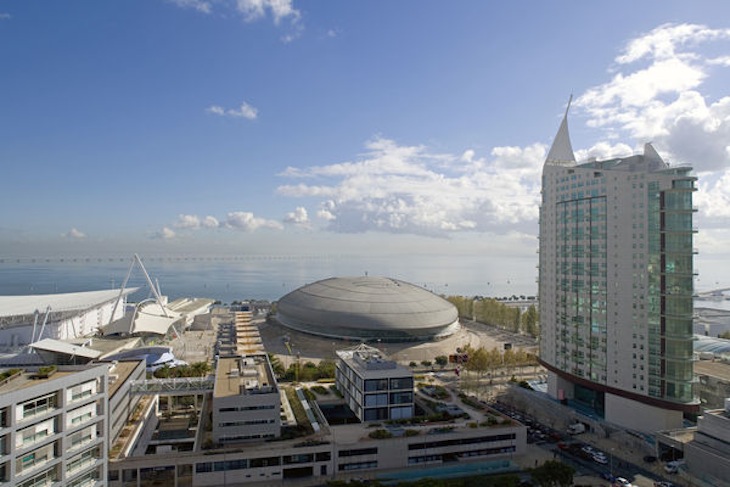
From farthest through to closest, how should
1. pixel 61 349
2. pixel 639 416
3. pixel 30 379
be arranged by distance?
1. pixel 639 416
2. pixel 61 349
3. pixel 30 379

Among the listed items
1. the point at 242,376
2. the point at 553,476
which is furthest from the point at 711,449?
the point at 242,376

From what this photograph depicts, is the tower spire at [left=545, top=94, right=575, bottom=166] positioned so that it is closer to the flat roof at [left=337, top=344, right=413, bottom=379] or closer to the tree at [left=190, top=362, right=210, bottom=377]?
the flat roof at [left=337, top=344, right=413, bottom=379]

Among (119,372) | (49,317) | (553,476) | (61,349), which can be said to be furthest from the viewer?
(49,317)

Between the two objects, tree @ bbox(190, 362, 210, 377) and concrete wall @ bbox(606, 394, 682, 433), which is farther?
tree @ bbox(190, 362, 210, 377)

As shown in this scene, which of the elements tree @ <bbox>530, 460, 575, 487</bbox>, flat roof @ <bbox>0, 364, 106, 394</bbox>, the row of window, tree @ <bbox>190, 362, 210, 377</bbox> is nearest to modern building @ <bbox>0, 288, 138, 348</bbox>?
tree @ <bbox>190, 362, 210, 377</bbox>

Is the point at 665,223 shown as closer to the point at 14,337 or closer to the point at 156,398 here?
the point at 156,398

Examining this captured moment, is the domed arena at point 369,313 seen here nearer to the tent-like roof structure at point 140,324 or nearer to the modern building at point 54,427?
the tent-like roof structure at point 140,324

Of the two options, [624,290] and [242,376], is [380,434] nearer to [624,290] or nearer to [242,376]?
[242,376]
